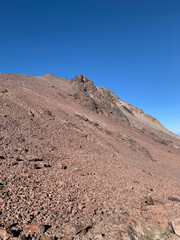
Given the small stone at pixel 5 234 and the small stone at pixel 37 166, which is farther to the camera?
the small stone at pixel 37 166

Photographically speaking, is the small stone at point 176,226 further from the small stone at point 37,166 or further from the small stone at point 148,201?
the small stone at point 37,166

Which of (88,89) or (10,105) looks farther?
(88,89)

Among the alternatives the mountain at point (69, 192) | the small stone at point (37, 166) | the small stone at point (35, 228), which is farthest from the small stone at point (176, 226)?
the small stone at point (37, 166)

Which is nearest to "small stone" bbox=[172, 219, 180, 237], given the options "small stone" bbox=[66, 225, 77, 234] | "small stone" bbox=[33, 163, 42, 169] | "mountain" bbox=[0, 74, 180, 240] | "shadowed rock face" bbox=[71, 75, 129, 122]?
"mountain" bbox=[0, 74, 180, 240]

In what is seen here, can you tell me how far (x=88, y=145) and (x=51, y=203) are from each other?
6.67 meters

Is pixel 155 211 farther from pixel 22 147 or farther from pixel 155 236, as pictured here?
pixel 22 147

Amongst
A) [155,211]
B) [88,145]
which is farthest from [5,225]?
[88,145]

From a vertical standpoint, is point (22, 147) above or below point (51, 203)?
above

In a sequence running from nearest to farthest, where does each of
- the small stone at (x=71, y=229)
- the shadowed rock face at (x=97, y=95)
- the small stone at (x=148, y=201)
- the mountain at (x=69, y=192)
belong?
the small stone at (x=71, y=229) < the mountain at (x=69, y=192) < the small stone at (x=148, y=201) < the shadowed rock face at (x=97, y=95)

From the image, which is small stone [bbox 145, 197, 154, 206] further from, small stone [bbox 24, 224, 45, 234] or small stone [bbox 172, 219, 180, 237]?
small stone [bbox 24, 224, 45, 234]

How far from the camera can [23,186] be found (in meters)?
5.68

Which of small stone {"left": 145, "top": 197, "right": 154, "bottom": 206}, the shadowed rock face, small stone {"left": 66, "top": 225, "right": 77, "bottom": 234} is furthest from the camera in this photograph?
the shadowed rock face

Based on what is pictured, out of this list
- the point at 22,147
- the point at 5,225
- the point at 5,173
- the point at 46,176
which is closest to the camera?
the point at 5,225

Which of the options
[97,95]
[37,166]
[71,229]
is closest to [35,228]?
[71,229]
